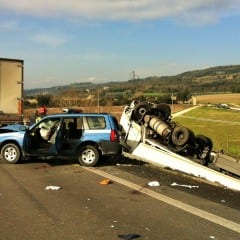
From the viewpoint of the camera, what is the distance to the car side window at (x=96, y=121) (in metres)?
15.3

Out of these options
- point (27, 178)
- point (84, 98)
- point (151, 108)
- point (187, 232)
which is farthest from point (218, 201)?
point (84, 98)

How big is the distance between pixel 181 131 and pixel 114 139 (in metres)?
1.83

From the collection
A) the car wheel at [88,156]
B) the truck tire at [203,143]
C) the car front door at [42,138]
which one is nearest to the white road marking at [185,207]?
the car wheel at [88,156]

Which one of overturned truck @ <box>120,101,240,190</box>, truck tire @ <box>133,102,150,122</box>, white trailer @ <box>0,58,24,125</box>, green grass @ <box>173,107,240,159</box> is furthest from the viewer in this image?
green grass @ <box>173,107,240,159</box>

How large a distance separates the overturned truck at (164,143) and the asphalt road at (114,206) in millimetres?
768

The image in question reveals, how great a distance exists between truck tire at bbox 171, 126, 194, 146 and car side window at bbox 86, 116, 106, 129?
1.96 meters

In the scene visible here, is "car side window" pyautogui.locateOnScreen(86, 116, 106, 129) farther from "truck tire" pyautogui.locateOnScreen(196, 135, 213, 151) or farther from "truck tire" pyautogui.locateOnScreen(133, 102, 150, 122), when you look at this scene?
"truck tire" pyautogui.locateOnScreen(196, 135, 213, 151)

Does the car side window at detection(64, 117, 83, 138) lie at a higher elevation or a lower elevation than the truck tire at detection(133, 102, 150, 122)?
lower

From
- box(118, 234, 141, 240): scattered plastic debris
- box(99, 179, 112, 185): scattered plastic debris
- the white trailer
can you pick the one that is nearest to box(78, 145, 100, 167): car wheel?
box(99, 179, 112, 185): scattered plastic debris

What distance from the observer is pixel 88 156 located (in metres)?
15.0

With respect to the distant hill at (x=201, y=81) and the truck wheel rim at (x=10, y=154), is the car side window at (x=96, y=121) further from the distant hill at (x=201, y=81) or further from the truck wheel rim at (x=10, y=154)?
the distant hill at (x=201, y=81)

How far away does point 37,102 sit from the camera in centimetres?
5859

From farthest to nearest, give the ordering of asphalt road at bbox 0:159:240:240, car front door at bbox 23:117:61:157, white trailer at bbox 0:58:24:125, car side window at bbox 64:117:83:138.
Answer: white trailer at bbox 0:58:24:125 < car side window at bbox 64:117:83:138 < car front door at bbox 23:117:61:157 < asphalt road at bbox 0:159:240:240

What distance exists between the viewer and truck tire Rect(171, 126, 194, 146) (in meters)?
14.9
